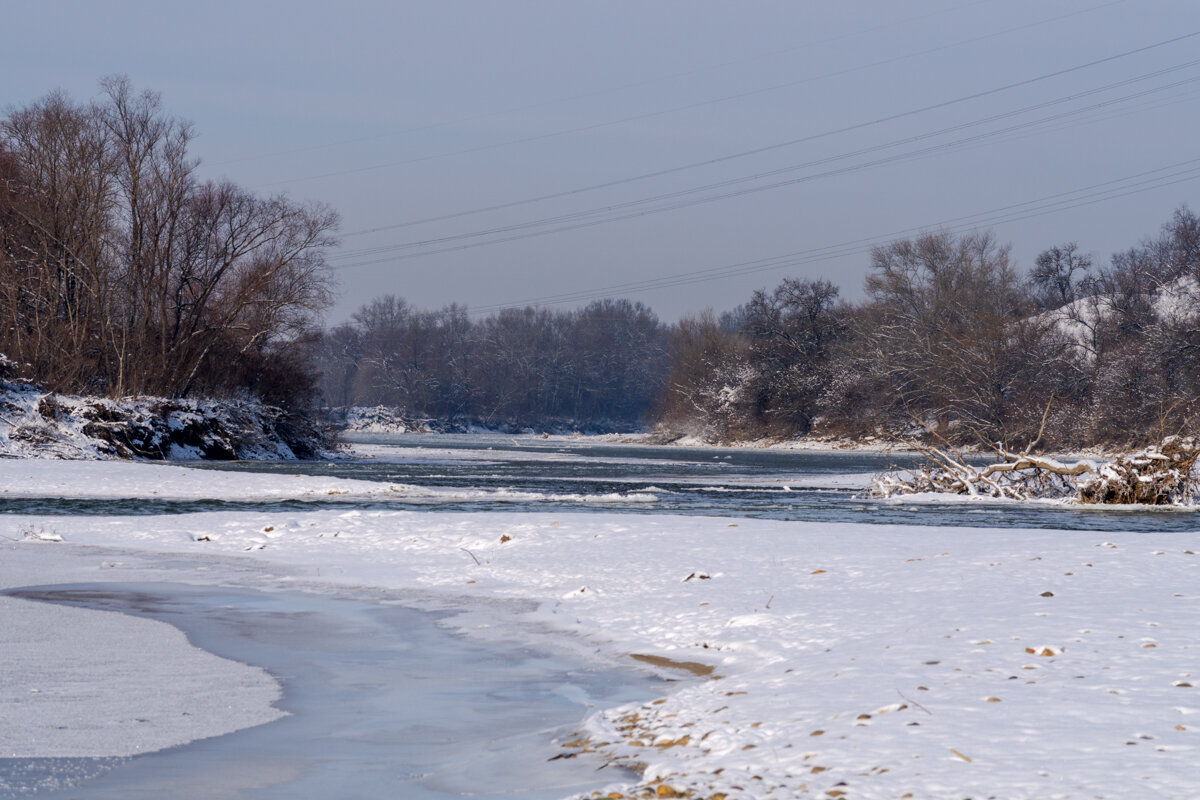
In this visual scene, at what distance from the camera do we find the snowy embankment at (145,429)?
134ft

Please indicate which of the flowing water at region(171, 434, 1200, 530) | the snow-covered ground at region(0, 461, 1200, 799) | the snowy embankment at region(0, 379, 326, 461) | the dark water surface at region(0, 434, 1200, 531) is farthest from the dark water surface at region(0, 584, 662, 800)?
the snowy embankment at region(0, 379, 326, 461)

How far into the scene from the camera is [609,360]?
15188cm

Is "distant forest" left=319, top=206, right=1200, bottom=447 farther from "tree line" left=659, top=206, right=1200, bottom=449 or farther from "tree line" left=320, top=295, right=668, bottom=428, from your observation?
"tree line" left=320, top=295, right=668, bottom=428

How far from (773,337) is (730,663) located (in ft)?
277

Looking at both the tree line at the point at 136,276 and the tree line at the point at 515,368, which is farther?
the tree line at the point at 515,368

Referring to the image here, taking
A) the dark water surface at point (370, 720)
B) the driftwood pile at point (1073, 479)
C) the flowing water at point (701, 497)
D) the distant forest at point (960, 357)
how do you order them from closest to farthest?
the dark water surface at point (370, 720) → the flowing water at point (701, 497) → the driftwood pile at point (1073, 479) → the distant forest at point (960, 357)

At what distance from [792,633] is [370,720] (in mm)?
3864

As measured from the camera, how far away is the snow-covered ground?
5684mm

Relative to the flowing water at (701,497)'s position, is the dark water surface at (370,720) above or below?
below

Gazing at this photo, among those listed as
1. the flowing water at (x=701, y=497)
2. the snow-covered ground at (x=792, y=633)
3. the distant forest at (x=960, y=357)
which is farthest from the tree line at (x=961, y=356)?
the snow-covered ground at (x=792, y=633)

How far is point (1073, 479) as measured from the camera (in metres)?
28.5

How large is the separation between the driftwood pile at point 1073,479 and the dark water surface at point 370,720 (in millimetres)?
19088

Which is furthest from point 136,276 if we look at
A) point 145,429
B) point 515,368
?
point 515,368

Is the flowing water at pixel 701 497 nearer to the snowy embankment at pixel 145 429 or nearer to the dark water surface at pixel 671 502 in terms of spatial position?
the dark water surface at pixel 671 502
